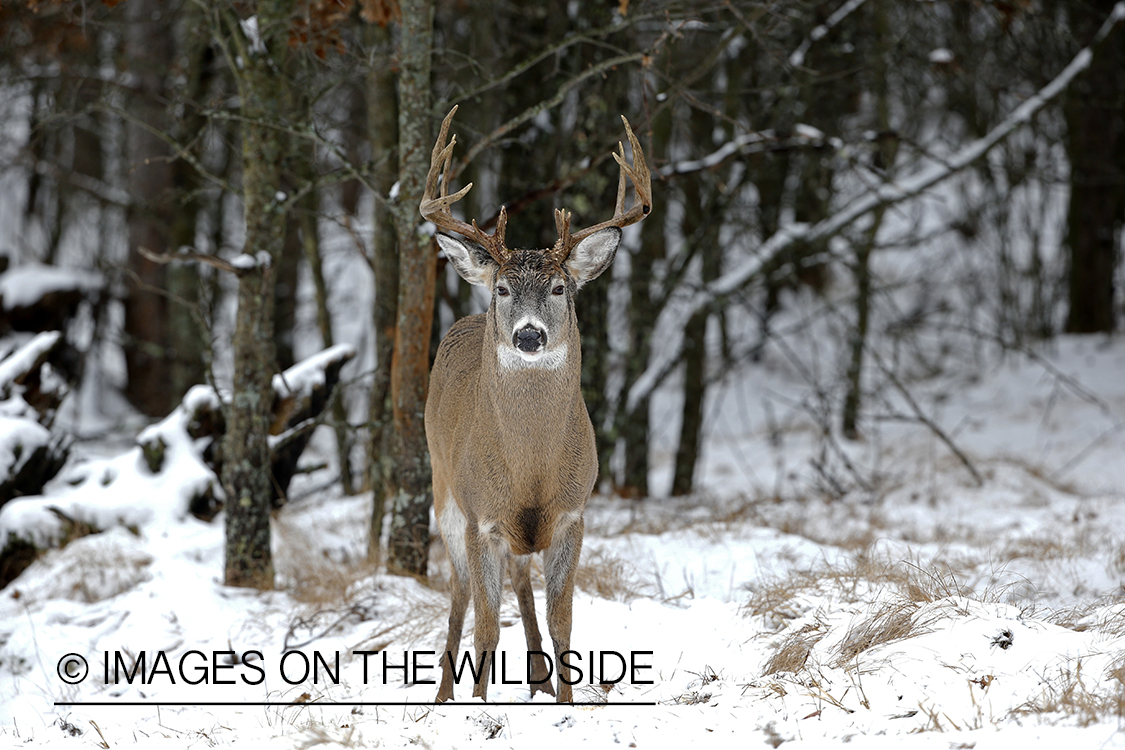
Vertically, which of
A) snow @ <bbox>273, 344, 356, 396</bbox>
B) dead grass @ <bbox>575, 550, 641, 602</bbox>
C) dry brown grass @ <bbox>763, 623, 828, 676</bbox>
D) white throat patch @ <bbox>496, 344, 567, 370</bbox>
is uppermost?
white throat patch @ <bbox>496, 344, 567, 370</bbox>

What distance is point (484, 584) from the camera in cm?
402

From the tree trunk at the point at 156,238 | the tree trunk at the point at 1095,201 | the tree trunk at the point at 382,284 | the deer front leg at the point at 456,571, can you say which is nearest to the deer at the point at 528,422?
the deer front leg at the point at 456,571

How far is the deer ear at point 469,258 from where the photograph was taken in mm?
4121

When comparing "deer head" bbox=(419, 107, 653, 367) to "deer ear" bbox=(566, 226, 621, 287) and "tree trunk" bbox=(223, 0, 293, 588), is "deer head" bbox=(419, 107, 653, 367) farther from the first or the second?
"tree trunk" bbox=(223, 0, 293, 588)

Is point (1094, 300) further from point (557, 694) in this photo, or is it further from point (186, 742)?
point (186, 742)

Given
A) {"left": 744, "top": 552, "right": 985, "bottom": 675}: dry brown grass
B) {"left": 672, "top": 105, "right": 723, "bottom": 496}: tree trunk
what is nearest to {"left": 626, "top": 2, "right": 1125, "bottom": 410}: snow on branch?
{"left": 672, "top": 105, "right": 723, "bottom": 496}: tree trunk

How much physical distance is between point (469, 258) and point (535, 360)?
0.57 meters

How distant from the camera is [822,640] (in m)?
3.96

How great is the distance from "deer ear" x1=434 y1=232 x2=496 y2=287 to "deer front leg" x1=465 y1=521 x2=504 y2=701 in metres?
1.03

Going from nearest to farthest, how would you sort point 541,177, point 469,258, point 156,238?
point 469,258 → point 541,177 → point 156,238

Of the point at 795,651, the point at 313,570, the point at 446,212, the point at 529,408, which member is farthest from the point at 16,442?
the point at 795,651

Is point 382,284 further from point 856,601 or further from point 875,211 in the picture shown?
point 875,211

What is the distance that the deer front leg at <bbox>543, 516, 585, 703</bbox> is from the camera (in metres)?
4.03

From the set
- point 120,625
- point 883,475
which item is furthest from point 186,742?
point 883,475
